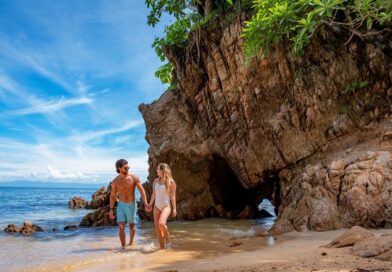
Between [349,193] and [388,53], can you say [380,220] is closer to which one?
[349,193]

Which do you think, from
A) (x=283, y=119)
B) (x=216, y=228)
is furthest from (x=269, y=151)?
(x=216, y=228)

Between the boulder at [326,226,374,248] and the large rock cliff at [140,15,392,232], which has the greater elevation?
the large rock cliff at [140,15,392,232]

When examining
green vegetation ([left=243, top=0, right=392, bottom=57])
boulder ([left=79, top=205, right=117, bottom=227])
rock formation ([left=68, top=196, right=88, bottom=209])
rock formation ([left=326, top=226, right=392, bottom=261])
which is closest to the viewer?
rock formation ([left=326, top=226, right=392, bottom=261])

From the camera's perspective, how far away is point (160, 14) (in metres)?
14.0

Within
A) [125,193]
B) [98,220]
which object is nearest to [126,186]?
[125,193]

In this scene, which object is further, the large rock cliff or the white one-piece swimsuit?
the large rock cliff

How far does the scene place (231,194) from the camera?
49.2ft

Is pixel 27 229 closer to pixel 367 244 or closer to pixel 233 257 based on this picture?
pixel 233 257

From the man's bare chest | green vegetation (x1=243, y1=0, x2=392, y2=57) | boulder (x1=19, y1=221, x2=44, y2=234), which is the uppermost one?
green vegetation (x1=243, y1=0, x2=392, y2=57)

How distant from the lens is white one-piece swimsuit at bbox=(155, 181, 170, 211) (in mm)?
7508

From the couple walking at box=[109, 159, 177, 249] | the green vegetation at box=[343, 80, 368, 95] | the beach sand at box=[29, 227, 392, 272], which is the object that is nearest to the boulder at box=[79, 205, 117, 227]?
the beach sand at box=[29, 227, 392, 272]

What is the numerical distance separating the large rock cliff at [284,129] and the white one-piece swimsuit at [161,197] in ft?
10.7

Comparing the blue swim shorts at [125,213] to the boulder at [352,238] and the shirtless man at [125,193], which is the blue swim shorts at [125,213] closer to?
the shirtless man at [125,193]

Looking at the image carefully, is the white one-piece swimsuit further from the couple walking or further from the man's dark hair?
the man's dark hair
